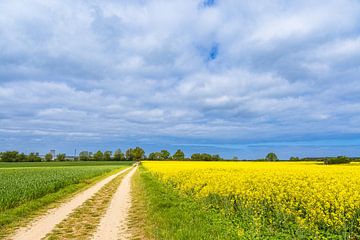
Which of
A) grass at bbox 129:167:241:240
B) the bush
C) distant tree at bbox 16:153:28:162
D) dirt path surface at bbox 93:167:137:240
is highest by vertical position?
distant tree at bbox 16:153:28:162

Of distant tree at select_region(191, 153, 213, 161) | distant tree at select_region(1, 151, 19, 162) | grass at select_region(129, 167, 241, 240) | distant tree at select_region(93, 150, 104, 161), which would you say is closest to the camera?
grass at select_region(129, 167, 241, 240)

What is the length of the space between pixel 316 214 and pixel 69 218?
929 cm

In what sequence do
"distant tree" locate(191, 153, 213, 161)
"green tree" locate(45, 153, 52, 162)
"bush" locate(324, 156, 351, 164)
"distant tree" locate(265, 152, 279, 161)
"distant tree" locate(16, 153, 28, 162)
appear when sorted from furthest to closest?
"green tree" locate(45, 153, 52, 162) → "distant tree" locate(16, 153, 28, 162) → "distant tree" locate(191, 153, 213, 161) → "distant tree" locate(265, 152, 279, 161) → "bush" locate(324, 156, 351, 164)

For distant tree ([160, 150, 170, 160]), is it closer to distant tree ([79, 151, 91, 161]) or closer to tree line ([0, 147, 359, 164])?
tree line ([0, 147, 359, 164])

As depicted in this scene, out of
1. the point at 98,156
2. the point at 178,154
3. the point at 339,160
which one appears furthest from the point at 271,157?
the point at 98,156

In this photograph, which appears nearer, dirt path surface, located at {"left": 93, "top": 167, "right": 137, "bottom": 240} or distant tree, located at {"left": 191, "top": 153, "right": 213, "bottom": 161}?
dirt path surface, located at {"left": 93, "top": 167, "right": 137, "bottom": 240}

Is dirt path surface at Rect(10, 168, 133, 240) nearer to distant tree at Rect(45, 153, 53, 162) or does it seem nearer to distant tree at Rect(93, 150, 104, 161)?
distant tree at Rect(45, 153, 53, 162)

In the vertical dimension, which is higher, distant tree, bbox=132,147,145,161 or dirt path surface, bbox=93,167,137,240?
distant tree, bbox=132,147,145,161

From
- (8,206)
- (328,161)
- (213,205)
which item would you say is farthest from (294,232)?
(328,161)

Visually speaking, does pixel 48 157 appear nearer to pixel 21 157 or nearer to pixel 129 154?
pixel 21 157

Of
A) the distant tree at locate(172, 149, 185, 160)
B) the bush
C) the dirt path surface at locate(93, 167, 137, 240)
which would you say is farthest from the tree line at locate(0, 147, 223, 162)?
the dirt path surface at locate(93, 167, 137, 240)

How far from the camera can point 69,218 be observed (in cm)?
1322

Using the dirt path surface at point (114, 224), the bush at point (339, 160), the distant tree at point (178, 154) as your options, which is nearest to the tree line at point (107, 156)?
the distant tree at point (178, 154)

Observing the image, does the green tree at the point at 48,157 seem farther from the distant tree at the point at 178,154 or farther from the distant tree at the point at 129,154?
the distant tree at the point at 178,154
